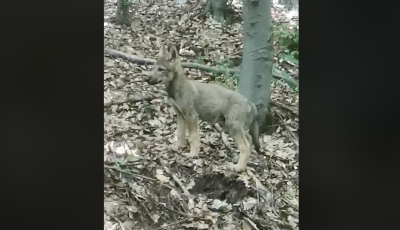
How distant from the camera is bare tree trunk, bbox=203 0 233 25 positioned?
8.28 feet

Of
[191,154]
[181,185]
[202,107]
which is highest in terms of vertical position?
[202,107]

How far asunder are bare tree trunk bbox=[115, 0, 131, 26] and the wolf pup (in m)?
0.25

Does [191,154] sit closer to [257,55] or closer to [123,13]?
[257,55]

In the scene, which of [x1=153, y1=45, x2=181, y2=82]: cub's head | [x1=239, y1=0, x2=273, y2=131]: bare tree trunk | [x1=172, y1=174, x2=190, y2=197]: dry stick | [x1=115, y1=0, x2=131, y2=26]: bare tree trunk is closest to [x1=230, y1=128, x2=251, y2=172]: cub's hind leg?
[x1=239, y1=0, x2=273, y2=131]: bare tree trunk

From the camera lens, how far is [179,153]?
8.07 feet

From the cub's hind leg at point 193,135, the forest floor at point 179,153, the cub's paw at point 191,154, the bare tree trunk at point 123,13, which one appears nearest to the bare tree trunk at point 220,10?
the forest floor at point 179,153

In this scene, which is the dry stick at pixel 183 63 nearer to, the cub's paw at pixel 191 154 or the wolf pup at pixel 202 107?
the wolf pup at pixel 202 107

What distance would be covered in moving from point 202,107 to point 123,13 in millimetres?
692

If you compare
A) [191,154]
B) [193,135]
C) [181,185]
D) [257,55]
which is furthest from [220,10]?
[181,185]
